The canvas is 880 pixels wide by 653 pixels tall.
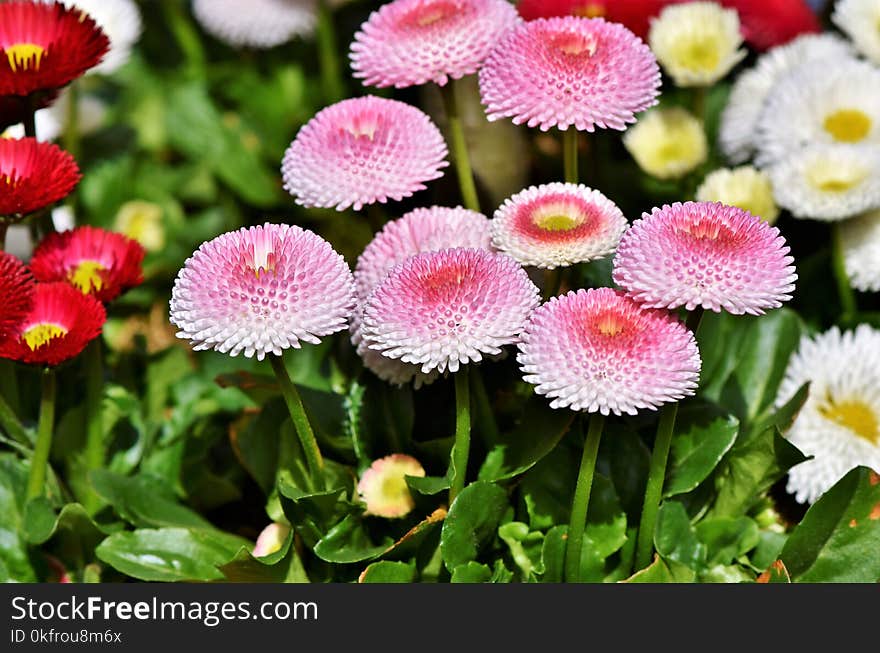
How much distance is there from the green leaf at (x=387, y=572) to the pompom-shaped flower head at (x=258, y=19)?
5.65 ft

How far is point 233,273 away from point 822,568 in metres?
0.88

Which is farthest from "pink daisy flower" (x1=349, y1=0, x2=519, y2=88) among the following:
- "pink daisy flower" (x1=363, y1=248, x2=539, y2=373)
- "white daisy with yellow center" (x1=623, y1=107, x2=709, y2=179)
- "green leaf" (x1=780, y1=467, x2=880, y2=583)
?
"green leaf" (x1=780, y1=467, x2=880, y2=583)

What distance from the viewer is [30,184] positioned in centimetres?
155

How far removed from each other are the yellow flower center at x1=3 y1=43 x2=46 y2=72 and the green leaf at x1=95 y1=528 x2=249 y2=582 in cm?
66

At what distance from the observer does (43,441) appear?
5.48 ft

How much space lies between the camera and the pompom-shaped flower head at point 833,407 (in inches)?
68.9

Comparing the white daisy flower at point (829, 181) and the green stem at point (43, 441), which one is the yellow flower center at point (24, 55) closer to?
the green stem at point (43, 441)

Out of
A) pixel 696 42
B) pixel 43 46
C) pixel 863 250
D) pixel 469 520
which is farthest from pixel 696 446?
pixel 43 46

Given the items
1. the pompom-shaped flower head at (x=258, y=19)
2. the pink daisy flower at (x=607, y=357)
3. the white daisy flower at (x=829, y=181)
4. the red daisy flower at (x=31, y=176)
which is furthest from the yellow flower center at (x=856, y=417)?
the pompom-shaped flower head at (x=258, y=19)

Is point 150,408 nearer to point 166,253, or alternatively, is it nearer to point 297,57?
point 166,253

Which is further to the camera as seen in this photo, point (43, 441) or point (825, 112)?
point (825, 112)

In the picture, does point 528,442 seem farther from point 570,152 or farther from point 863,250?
point 863,250

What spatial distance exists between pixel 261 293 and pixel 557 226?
1.29 ft

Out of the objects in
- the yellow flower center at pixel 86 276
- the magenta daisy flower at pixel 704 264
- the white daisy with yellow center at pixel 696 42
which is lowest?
the magenta daisy flower at pixel 704 264
